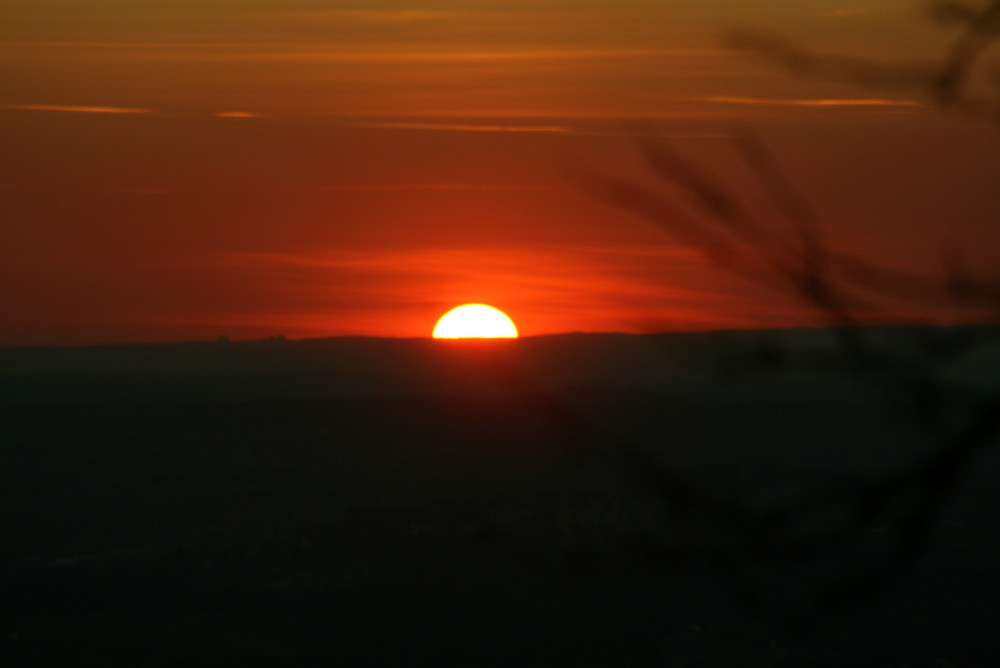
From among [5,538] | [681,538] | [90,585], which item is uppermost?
[5,538]

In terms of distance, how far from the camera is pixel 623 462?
6.99 ft

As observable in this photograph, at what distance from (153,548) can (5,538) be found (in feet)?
22.6

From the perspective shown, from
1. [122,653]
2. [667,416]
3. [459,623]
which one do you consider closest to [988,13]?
[122,653]

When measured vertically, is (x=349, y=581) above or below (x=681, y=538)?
above

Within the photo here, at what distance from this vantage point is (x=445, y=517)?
31094mm

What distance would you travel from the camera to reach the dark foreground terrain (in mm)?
2191

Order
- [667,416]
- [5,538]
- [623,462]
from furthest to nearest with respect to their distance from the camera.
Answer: [667,416] → [5,538] → [623,462]

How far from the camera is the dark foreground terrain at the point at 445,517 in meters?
2.19

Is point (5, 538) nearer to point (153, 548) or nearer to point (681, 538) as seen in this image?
point (153, 548)

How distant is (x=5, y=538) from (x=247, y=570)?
1154cm

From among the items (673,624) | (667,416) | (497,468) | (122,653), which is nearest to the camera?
(122,653)

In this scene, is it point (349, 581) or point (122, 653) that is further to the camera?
point (349, 581)

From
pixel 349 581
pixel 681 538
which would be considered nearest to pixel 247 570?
pixel 349 581

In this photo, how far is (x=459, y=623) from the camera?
137 ft
